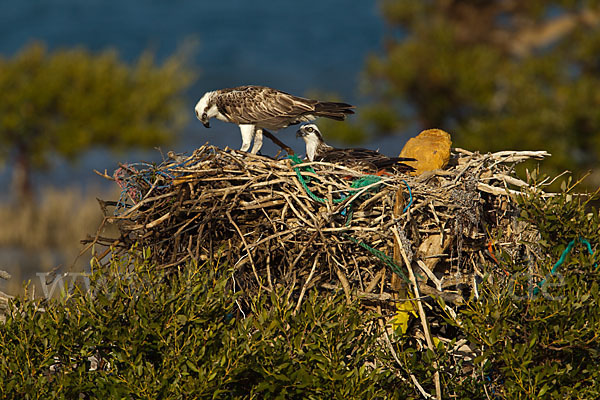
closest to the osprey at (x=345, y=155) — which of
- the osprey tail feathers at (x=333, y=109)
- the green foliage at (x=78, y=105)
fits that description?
the osprey tail feathers at (x=333, y=109)

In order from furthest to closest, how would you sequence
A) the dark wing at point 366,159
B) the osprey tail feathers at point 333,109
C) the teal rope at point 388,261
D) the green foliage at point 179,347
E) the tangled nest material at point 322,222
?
the osprey tail feathers at point 333,109
the dark wing at point 366,159
the tangled nest material at point 322,222
the teal rope at point 388,261
the green foliage at point 179,347

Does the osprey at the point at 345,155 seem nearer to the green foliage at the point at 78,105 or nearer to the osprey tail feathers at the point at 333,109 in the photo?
the osprey tail feathers at the point at 333,109

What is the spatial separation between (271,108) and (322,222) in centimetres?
179

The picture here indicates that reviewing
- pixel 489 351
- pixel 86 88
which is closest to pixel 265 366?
pixel 489 351

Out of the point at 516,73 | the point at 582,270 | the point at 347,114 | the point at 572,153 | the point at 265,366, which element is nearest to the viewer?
the point at 265,366

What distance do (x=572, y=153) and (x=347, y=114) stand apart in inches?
483

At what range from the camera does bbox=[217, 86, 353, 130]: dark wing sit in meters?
6.24

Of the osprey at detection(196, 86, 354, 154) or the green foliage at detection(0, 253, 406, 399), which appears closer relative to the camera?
the green foliage at detection(0, 253, 406, 399)

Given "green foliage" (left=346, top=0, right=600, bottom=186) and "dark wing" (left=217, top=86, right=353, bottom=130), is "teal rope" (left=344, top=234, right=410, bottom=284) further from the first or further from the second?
"green foliage" (left=346, top=0, right=600, bottom=186)

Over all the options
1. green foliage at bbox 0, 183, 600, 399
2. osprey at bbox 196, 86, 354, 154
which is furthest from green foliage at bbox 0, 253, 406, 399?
osprey at bbox 196, 86, 354, 154

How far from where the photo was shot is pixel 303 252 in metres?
5.00

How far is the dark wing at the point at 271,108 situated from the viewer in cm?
624

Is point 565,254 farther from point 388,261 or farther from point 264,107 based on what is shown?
point 264,107

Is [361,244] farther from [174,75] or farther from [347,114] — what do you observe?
[174,75]
